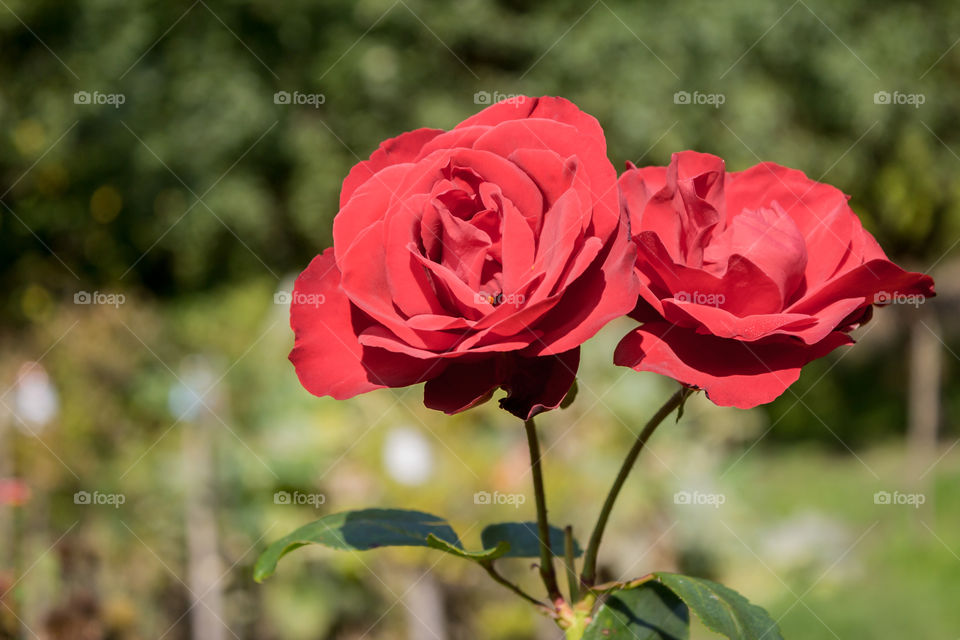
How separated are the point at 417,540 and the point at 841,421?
22.8 ft

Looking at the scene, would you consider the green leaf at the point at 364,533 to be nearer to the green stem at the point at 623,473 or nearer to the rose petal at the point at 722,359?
the green stem at the point at 623,473

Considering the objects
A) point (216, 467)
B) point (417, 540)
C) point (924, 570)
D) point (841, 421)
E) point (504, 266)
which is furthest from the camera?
point (841, 421)

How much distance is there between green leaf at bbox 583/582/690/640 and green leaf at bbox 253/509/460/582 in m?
0.14

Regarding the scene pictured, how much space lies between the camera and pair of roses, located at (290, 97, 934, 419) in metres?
0.56

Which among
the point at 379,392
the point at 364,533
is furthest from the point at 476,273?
the point at 379,392

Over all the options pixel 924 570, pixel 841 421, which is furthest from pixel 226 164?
pixel 841 421

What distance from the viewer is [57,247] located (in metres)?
6.48

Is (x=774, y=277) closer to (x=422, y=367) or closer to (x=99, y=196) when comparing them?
(x=422, y=367)

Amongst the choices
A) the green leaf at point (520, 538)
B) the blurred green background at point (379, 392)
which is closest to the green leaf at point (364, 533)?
the green leaf at point (520, 538)

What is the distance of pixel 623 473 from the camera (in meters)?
0.66

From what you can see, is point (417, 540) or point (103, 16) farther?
point (103, 16)

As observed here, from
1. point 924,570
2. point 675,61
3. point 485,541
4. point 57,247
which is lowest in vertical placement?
point 924,570

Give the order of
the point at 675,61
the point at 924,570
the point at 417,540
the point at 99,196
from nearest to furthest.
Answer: the point at 417,540
the point at 924,570
the point at 675,61
the point at 99,196

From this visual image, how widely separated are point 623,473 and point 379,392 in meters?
2.76
